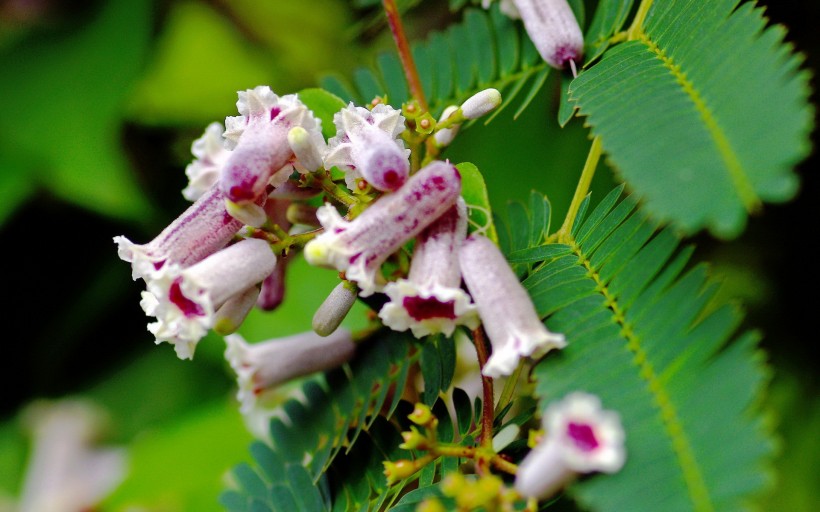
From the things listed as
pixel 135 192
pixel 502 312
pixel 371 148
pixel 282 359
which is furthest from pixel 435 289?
pixel 135 192

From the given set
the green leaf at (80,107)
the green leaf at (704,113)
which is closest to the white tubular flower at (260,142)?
the green leaf at (704,113)

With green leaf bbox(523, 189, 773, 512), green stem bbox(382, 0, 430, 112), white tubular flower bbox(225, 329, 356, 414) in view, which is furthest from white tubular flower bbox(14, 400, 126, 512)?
green leaf bbox(523, 189, 773, 512)

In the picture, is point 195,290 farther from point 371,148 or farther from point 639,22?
point 639,22

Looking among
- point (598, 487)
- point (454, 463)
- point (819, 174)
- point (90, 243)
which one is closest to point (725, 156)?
point (598, 487)

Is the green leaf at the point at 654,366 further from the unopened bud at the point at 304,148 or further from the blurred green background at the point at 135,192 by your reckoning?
the blurred green background at the point at 135,192

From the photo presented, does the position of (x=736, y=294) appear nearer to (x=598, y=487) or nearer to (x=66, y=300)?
(x=598, y=487)
